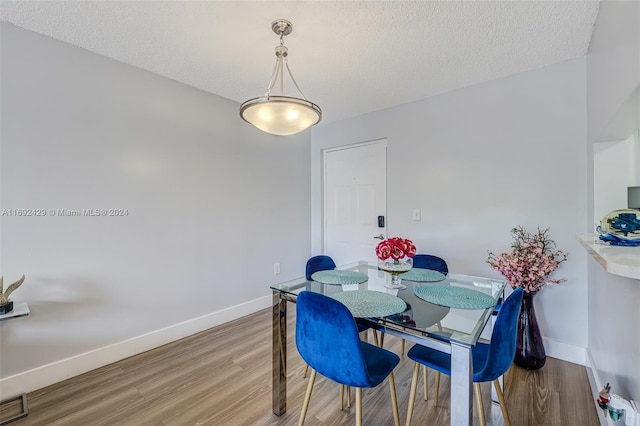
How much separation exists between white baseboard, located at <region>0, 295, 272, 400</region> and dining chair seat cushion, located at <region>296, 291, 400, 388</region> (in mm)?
1816

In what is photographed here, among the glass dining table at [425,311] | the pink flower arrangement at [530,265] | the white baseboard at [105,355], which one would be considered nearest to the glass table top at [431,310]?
the glass dining table at [425,311]

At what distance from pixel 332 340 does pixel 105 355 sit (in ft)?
6.76

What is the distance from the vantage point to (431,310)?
141 centimetres

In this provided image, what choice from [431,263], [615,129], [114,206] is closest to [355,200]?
[431,263]

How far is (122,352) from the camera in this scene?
228 centimetres

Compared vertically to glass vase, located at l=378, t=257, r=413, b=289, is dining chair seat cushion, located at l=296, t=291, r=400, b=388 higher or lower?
lower

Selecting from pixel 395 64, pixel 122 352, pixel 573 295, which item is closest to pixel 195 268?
pixel 122 352

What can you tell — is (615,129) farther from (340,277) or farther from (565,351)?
(340,277)

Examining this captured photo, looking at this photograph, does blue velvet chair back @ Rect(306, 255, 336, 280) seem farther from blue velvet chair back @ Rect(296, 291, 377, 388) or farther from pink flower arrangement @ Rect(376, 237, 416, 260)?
blue velvet chair back @ Rect(296, 291, 377, 388)

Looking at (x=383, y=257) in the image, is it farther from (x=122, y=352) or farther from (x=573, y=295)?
(x=122, y=352)

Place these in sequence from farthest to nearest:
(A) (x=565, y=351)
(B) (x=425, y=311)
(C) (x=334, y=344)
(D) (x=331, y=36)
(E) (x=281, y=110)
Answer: (A) (x=565, y=351) → (D) (x=331, y=36) → (E) (x=281, y=110) → (B) (x=425, y=311) → (C) (x=334, y=344)

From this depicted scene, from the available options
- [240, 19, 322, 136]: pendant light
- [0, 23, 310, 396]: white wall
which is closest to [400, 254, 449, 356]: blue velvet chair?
[240, 19, 322, 136]: pendant light

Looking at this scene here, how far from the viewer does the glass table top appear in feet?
3.74

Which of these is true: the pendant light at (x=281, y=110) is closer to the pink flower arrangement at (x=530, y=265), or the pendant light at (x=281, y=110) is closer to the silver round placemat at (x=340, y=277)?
the silver round placemat at (x=340, y=277)
